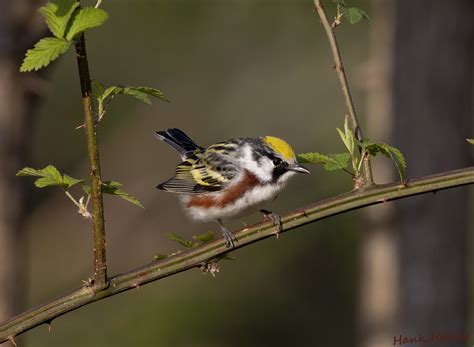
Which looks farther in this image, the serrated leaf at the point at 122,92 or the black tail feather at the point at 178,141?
the black tail feather at the point at 178,141

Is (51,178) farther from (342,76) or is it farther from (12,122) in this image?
(12,122)

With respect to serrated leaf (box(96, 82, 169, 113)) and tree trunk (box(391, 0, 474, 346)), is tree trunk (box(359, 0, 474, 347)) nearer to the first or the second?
tree trunk (box(391, 0, 474, 346))

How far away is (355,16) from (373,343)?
5.60 m

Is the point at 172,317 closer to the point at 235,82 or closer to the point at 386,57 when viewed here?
the point at 235,82

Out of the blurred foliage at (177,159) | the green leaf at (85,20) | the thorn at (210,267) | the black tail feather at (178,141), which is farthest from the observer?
the blurred foliage at (177,159)

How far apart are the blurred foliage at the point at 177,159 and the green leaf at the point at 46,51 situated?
7.46 m

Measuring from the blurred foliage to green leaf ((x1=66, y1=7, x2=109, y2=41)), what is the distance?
25.0ft

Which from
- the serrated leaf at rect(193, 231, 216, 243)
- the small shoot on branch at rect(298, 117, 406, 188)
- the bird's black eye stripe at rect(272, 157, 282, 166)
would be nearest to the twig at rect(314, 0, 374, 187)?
the small shoot on branch at rect(298, 117, 406, 188)

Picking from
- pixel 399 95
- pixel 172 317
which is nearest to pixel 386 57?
pixel 399 95

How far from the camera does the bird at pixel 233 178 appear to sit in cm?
501

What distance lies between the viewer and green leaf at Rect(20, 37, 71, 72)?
251cm

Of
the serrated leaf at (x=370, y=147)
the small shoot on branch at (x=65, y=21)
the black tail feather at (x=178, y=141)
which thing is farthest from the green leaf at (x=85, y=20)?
the black tail feather at (x=178, y=141)

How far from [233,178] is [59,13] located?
9.50ft

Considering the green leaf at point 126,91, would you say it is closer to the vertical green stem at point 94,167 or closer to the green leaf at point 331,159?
the vertical green stem at point 94,167
